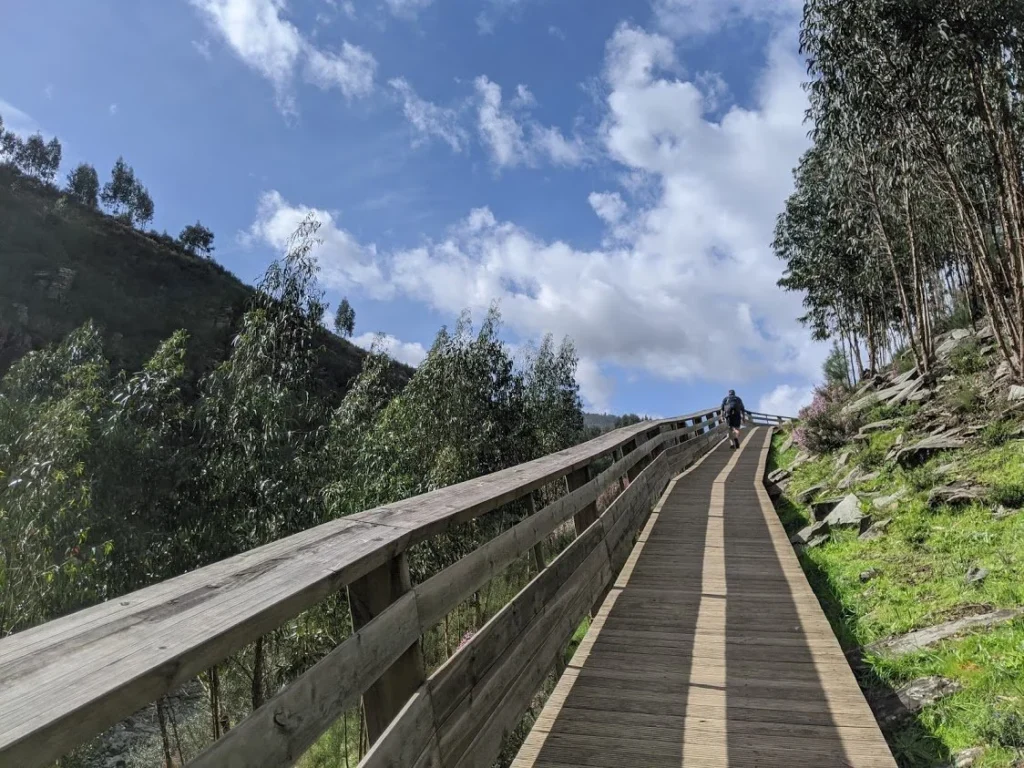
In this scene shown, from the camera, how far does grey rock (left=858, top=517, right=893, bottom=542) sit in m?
6.69

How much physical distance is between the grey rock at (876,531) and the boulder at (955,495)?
47cm

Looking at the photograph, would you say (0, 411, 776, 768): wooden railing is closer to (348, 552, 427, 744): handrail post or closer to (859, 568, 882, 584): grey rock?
(348, 552, 427, 744): handrail post

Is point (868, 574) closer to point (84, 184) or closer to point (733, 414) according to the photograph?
point (733, 414)

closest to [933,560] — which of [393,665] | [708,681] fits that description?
[708,681]

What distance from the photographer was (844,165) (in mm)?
17047

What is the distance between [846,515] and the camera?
→ 297 inches

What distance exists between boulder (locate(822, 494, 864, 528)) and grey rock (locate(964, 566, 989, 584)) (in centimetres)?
218

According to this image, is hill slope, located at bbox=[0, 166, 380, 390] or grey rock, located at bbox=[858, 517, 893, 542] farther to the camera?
hill slope, located at bbox=[0, 166, 380, 390]

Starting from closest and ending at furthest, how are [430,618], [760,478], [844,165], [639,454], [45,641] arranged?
[45,641] < [430,618] < [639,454] < [760,478] < [844,165]

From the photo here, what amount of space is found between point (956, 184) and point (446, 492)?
12008 mm

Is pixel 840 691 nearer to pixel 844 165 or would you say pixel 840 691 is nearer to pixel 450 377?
pixel 450 377

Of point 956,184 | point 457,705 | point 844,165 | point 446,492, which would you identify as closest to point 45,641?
point 457,705

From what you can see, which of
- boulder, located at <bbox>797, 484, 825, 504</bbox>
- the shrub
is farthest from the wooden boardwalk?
the shrub

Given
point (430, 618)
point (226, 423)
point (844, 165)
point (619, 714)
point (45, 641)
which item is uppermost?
point (844, 165)
